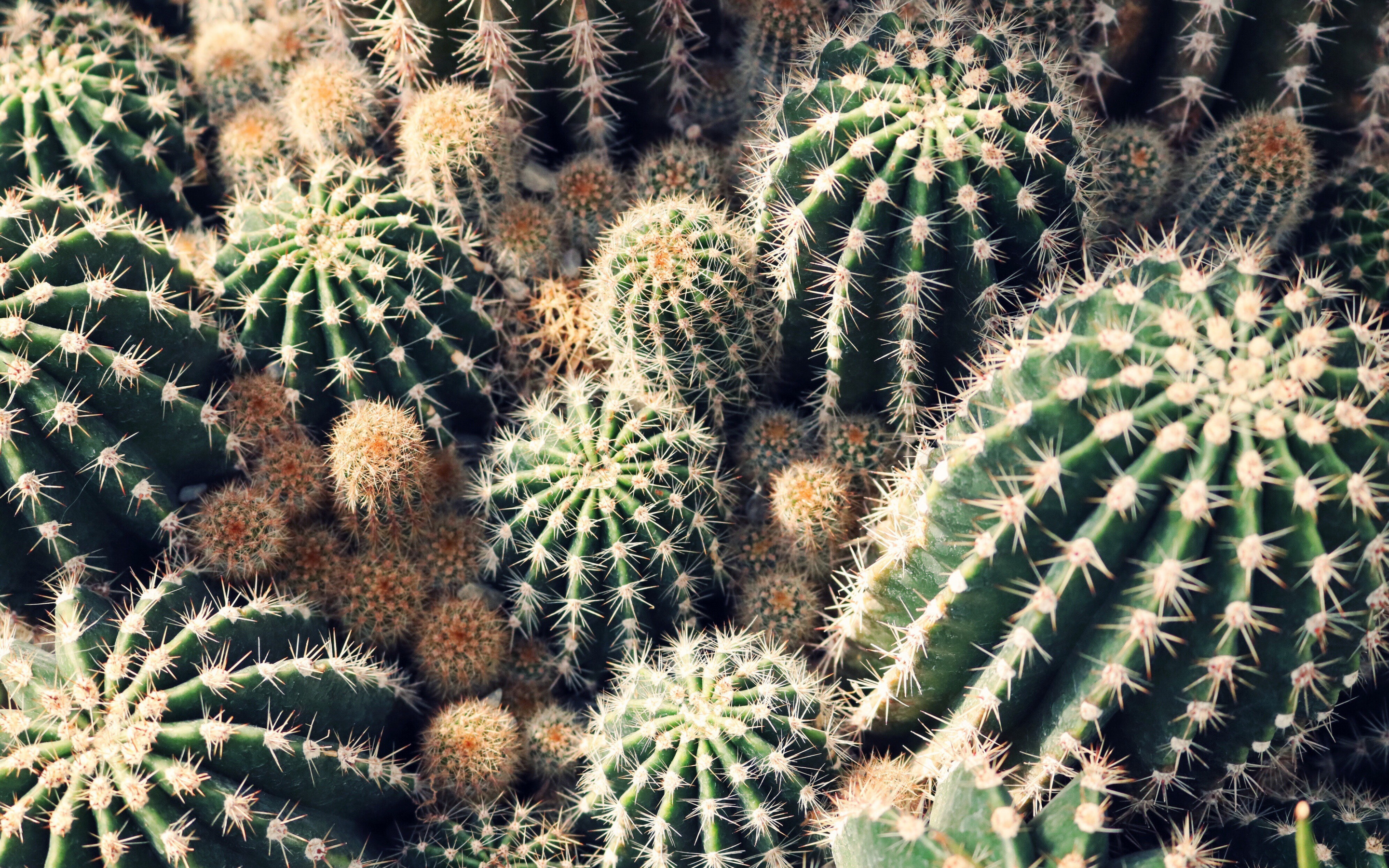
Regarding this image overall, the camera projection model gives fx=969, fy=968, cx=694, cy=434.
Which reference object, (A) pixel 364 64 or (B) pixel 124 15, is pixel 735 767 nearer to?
(A) pixel 364 64

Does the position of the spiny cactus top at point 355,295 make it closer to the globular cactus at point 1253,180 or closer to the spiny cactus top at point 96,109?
the spiny cactus top at point 96,109

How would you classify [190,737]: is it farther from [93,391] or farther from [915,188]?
[915,188]

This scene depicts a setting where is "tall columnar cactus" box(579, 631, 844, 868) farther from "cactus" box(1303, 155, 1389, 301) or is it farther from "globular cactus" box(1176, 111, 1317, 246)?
"cactus" box(1303, 155, 1389, 301)

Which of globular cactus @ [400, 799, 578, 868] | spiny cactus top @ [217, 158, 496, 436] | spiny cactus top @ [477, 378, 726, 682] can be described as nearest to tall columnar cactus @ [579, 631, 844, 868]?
globular cactus @ [400, 799, 578, 868]

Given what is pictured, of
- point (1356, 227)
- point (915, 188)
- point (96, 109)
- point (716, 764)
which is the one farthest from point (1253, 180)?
point (96, 109)

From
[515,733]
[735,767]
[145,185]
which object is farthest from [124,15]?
[735,767]

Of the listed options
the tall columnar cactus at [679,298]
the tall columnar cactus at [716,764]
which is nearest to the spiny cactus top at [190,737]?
the tall columnar cactus at [716,764]
